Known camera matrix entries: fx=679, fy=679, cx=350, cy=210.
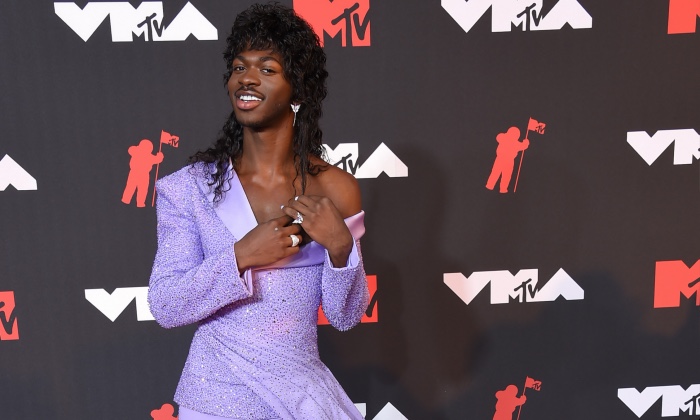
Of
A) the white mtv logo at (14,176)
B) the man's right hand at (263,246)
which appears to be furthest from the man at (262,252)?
the white mtv logo at (14,176)

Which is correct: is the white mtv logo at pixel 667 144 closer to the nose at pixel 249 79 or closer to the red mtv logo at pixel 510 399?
the red mtv logo at pixel 510 399

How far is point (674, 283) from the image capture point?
2240 mm

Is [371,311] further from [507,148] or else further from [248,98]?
[248,98]

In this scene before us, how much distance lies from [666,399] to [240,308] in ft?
5.88

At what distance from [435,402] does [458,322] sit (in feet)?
0.94

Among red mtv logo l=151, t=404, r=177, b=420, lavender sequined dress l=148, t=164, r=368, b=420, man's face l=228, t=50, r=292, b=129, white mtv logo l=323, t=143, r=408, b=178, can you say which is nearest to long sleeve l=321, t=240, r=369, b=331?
lavender sequined dress l=148, t=164, r=368, b=420

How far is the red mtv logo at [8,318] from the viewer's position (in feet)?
6.82

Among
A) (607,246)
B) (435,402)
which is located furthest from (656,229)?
(435,402)

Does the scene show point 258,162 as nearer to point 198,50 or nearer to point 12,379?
point 198,50

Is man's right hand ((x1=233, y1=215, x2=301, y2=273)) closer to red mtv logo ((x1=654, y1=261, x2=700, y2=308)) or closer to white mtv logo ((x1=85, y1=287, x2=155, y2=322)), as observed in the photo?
white mtv logo ((x1=85, y1=287, x2=155, y2=322))

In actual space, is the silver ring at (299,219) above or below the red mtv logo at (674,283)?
above

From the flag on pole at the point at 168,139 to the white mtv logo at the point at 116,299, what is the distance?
46 centimetres

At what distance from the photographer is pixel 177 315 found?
43.4 inches

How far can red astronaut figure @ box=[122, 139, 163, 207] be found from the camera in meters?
2.03
